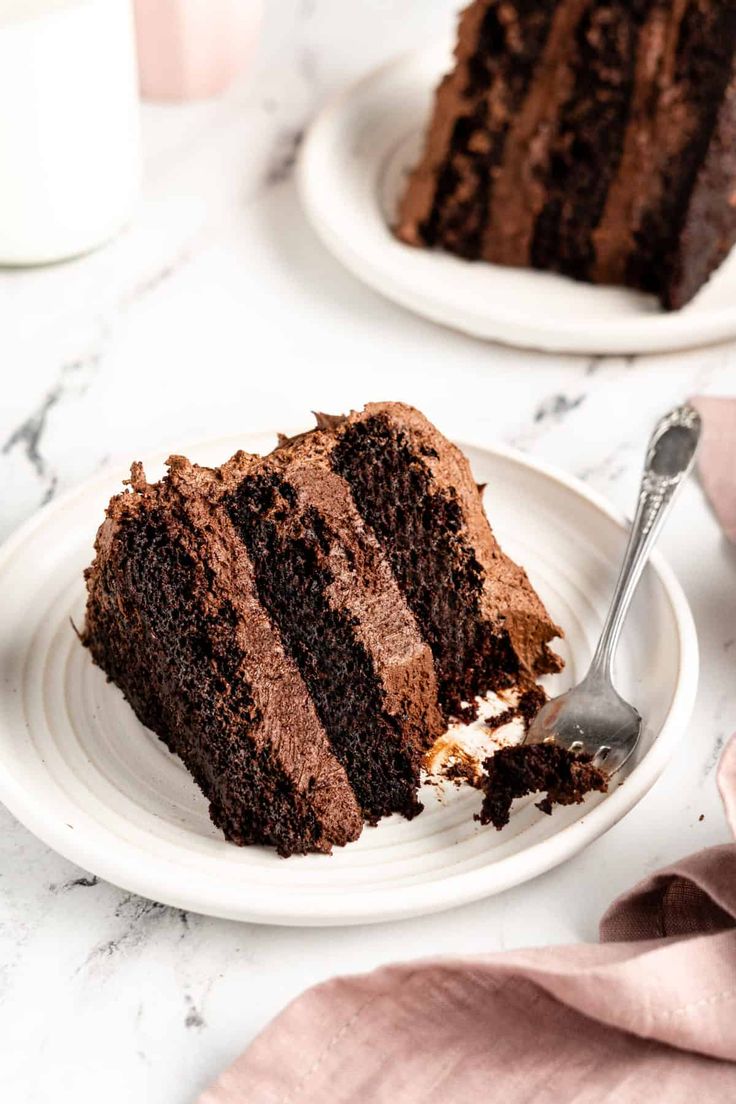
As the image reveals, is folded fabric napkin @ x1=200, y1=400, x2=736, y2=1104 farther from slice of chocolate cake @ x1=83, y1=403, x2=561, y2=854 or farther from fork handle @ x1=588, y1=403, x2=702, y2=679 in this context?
fork handle @ x1=588, y1=403, x2=702, y2=679

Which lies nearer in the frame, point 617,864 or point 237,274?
point 617,864

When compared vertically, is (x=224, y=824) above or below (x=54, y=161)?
below

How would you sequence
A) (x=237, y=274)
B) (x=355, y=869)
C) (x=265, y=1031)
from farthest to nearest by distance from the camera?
(x=237, y=274)
(x=355, y=869)
(x=265, y=1031)

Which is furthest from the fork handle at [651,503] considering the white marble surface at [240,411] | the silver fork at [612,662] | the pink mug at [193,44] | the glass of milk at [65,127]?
the pink mug at [193,44]

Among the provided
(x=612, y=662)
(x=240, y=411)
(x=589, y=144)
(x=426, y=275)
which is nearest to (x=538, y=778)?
(x=612, y=662)

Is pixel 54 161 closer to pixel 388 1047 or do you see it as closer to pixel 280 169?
pixel 280 169

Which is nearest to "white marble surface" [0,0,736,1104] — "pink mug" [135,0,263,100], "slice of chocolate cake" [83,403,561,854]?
"pink mug" [135,0,263,100]

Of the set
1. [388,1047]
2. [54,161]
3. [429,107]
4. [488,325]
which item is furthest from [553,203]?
[388,1047]
